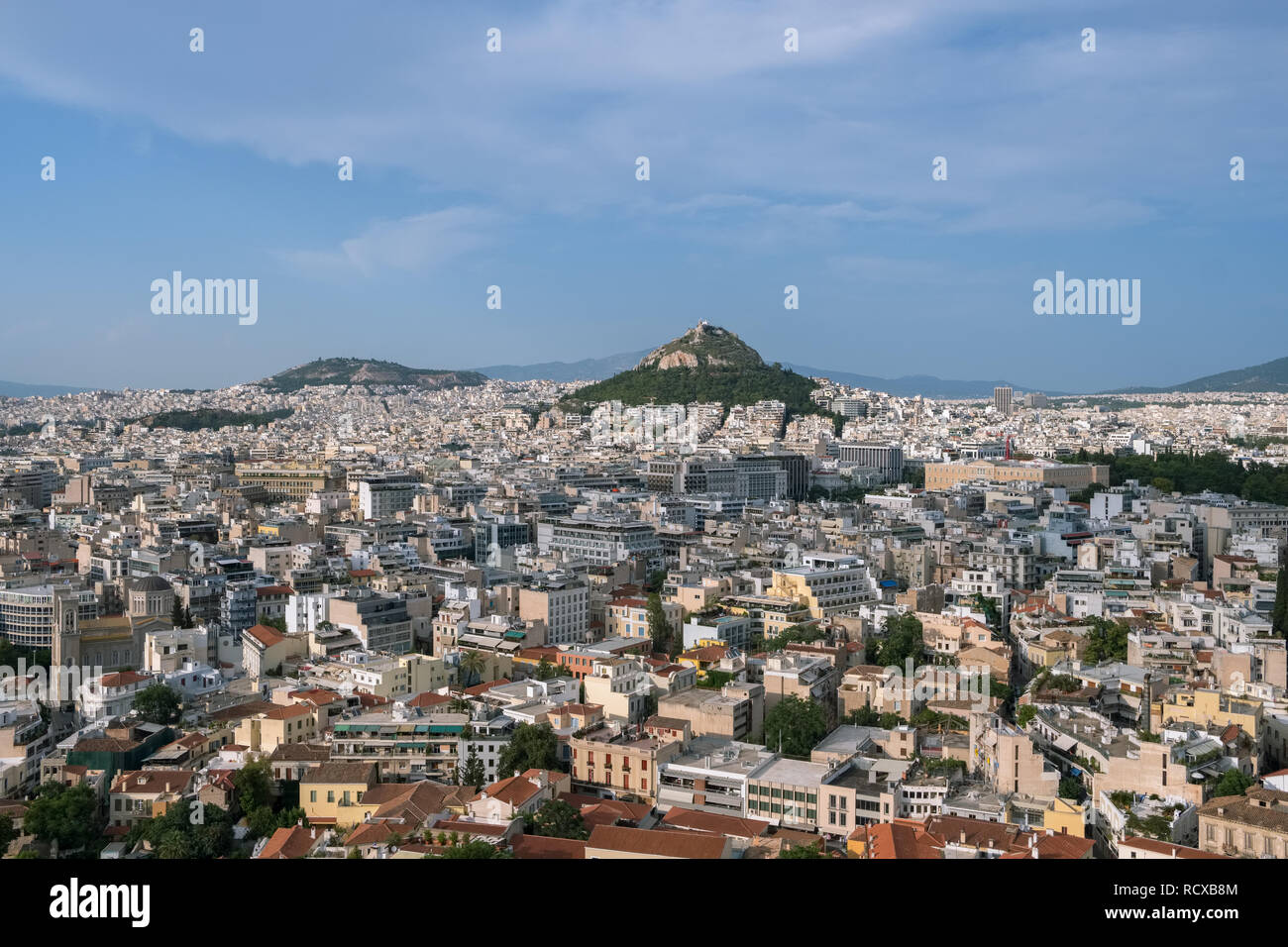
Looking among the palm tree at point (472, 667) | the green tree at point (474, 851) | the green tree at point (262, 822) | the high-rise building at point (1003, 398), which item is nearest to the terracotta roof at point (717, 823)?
the green tree at point (474, 851)

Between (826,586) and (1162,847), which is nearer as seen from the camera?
(1162,847)

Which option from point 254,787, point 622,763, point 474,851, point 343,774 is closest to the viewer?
point 474,851

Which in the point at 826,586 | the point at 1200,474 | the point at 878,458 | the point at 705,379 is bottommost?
the point at 826,586

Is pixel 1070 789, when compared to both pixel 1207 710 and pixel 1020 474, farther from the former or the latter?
pixel 1020 474

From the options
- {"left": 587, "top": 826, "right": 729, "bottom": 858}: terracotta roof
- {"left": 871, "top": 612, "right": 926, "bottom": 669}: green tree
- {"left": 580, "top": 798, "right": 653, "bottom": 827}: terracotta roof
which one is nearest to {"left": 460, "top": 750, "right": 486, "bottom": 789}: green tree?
{"left": 580, "top": 798, "right": 653, "bottom": 827}: terracotta roof

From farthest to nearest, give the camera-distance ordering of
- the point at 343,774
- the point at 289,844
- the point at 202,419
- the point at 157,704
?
the point at 202,419, the point at 157,704, the point at 343,774, the point at 289,844

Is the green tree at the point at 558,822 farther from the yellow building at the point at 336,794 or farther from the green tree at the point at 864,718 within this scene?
the green tree at the point at 864,718

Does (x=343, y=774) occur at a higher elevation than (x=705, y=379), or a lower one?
lower

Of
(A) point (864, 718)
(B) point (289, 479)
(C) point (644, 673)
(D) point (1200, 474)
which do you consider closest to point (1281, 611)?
(A) point (864, 718)

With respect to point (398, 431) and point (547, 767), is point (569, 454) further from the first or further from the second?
point (547, 767)
